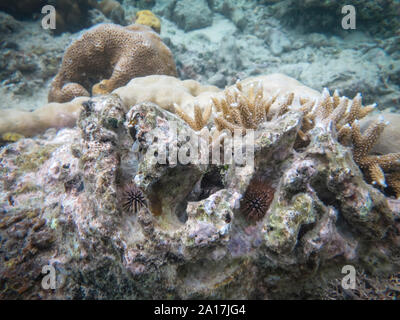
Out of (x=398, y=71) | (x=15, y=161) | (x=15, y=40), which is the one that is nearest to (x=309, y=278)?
(x=15, y=161)

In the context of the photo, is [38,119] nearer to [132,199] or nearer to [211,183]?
[132,199]

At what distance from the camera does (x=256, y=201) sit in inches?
81.9

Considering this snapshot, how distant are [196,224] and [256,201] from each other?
27.5 inches

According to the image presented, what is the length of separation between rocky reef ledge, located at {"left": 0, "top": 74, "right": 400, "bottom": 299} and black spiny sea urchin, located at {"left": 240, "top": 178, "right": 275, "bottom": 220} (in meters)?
0.01

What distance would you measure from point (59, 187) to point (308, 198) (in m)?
2.97

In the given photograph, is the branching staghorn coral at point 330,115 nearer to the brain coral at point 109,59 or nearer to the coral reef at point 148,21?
the brain coral at point 109,59

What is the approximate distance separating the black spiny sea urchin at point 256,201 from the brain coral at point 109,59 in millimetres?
4311

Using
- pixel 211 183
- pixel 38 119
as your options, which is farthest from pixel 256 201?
pixel 38 119

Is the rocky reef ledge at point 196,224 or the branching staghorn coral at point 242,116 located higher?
the branching staghorn coral at point 242,116

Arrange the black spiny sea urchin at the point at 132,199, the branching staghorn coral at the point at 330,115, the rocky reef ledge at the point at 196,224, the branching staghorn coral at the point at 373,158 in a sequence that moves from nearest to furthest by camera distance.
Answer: the rocky reef ledge at the point at 196,224 → the black spiny sea urchin at the point at 132,199 → the branching staghorn coral at the point at 373,158 → the branching staghorn coral at the point at 330,115

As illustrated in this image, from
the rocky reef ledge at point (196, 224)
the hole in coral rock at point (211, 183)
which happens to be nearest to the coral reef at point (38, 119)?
the rocky reef ledge at point (196, 224)

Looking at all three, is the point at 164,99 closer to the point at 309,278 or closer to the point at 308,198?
the point at 308,198

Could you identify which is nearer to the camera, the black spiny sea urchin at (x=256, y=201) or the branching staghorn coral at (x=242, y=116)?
the black spiny sea urchin at (x=256, y=201)

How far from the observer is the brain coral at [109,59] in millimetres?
4969
